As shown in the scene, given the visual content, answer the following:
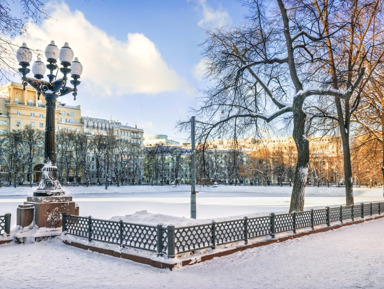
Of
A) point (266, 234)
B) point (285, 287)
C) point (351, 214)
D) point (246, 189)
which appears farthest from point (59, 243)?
point (246, 189)

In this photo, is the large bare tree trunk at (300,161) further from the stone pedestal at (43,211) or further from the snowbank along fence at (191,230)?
the stone pedestal at (43,211)

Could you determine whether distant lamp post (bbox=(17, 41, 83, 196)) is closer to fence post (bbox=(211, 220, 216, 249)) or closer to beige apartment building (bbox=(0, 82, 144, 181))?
fence post (bbox=(211, 220, 216, 249))

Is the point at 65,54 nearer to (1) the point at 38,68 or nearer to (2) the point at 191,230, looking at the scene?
(1) the point at 38,68

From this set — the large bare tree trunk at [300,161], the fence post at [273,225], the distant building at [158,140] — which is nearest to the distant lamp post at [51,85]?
the fence post at [273,225]

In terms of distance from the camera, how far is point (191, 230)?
8766 mm

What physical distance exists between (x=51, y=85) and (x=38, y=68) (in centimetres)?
73

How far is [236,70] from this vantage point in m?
17.5

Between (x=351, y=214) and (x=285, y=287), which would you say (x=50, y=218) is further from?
(x=351, y=214)

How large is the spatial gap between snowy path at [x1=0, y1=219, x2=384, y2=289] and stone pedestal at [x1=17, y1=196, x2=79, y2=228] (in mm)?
880

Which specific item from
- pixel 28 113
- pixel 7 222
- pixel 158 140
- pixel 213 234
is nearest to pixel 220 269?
pixel 213 234

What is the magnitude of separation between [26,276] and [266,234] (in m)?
7.19


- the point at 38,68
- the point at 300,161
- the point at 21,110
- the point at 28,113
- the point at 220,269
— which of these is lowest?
the point at 220,269

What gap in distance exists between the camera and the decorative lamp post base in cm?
1166

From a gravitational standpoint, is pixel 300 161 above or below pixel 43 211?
above
